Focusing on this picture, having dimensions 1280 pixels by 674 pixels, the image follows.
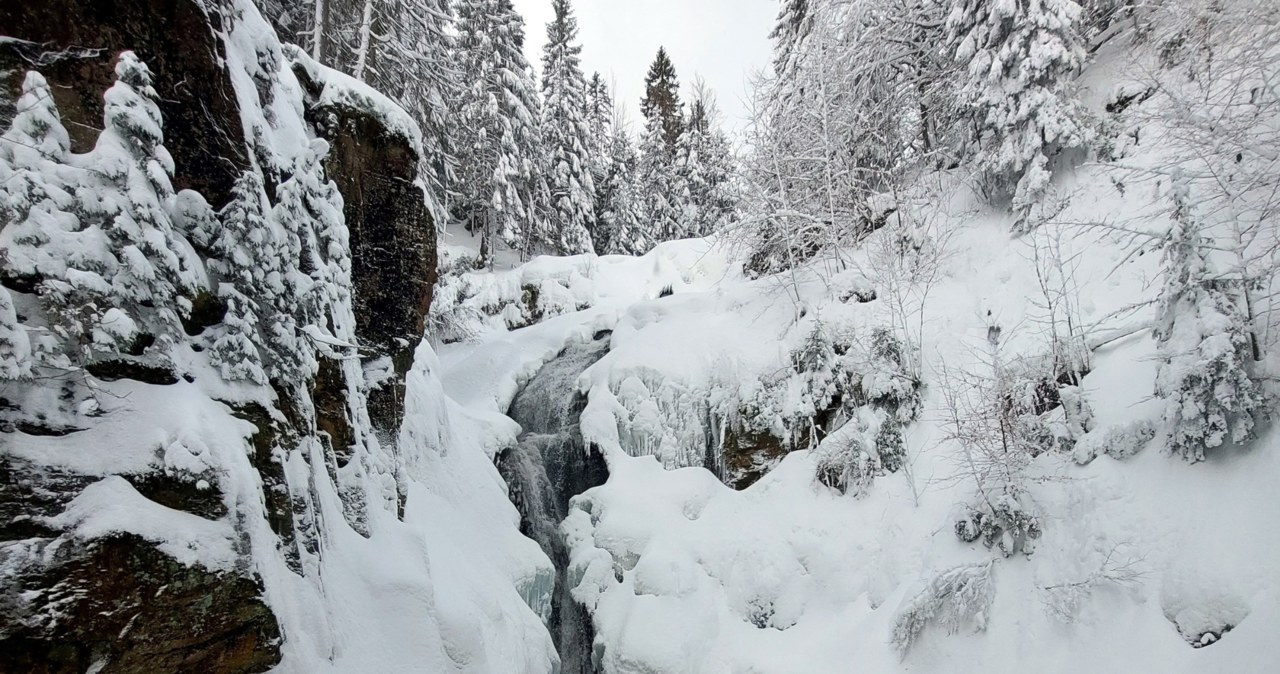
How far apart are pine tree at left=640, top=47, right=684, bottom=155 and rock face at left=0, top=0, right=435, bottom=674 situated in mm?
29097

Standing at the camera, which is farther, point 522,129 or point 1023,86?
point 522,129

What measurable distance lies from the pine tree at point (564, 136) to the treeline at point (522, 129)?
0.15ft

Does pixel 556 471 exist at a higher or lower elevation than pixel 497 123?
lower

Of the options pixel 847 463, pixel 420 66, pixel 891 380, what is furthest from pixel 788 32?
pixel 847 463

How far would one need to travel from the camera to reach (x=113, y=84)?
9.76 ft

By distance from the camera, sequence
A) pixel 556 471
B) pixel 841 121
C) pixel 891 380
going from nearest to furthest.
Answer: pixel 891 380 < pixel 556 471 < pixel 841 121

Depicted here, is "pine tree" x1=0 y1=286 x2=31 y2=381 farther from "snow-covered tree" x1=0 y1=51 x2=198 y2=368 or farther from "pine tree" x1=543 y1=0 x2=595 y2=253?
"pine tree" x1=543 y1=0 x2=595 y2=253

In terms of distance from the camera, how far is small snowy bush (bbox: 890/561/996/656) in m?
5.57

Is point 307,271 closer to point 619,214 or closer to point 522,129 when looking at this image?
point 522,129

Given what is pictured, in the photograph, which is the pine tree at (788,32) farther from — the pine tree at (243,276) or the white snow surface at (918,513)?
the pine tree at (243,276)

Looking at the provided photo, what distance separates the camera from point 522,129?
863 inches

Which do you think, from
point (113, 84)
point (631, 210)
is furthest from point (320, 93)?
point (631, 210)

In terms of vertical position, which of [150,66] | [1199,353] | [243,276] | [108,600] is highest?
[150,66]

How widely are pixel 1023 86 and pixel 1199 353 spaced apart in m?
5.50
